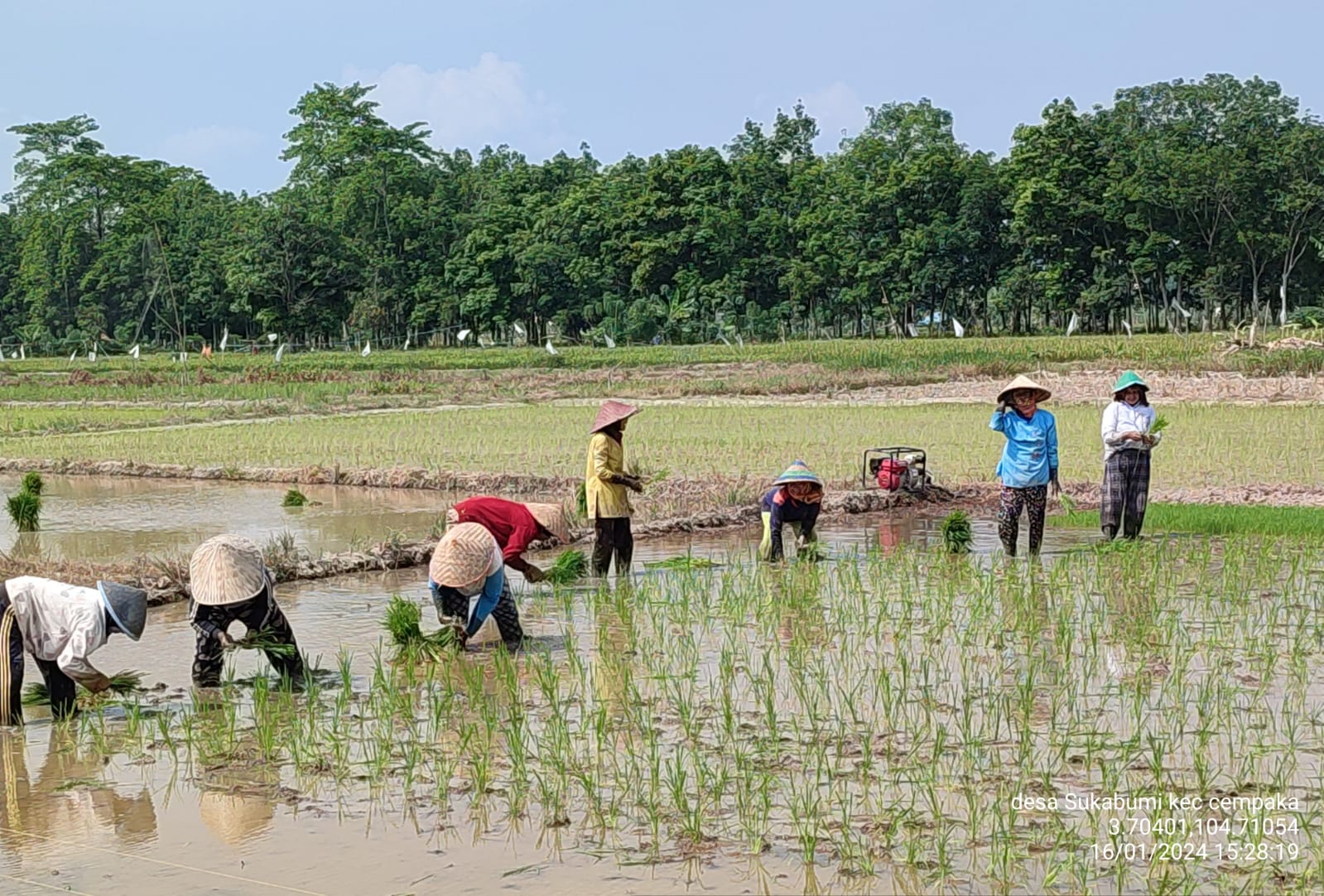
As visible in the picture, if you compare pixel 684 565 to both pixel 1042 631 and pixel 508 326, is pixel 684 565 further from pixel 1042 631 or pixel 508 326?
pixel 508 326

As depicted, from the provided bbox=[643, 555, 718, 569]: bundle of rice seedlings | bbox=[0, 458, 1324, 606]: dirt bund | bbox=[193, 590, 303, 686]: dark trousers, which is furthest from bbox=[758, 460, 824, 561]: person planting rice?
bbox=[193, 590, 303, 686]: dark trousers

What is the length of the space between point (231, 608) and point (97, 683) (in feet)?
2.00

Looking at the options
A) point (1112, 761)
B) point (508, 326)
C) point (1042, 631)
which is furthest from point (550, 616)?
point (508, 326)

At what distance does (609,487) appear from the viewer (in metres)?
8.06

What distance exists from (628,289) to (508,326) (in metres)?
7.30

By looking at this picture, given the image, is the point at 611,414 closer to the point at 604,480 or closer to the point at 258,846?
the point at 604,480

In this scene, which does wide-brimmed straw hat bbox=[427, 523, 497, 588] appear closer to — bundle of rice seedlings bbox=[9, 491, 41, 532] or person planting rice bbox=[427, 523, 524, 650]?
person planting rice bbox=[427, 523, 524, 650]

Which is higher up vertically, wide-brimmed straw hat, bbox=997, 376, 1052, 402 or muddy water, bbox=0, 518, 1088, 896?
A: wide-brimmed straw hat, bbox=997, 376, 1052, 402

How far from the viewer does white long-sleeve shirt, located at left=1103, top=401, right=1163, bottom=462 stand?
350 inches

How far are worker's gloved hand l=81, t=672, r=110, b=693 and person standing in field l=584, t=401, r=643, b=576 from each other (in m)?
3.08

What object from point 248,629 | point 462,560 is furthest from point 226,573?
point 462,560

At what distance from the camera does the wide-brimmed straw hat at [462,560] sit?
6238 millimetres

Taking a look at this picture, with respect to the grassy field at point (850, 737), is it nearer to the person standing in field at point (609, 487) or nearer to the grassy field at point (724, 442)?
the person standing in field at point (609, 487)

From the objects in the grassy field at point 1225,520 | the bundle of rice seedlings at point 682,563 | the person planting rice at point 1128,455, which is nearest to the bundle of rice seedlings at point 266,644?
the bundle of rice seedlings at point 682,563
